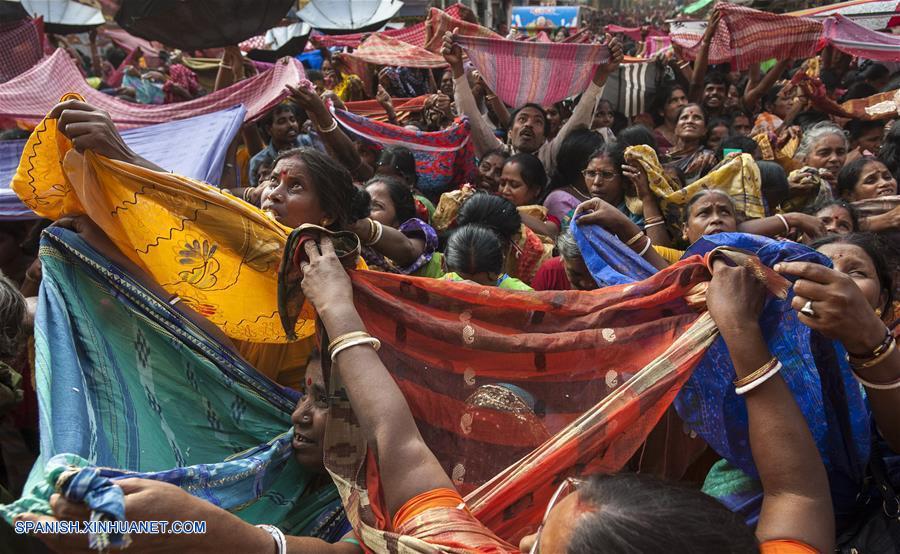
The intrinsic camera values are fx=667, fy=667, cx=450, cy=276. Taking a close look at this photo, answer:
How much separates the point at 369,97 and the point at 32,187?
261 inches

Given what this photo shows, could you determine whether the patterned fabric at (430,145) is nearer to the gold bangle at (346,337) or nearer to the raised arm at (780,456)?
the gold bangle at (346,337)

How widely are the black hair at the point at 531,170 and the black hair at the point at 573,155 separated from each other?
0.17 metres

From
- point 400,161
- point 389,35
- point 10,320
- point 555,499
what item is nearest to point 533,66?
point 400,161

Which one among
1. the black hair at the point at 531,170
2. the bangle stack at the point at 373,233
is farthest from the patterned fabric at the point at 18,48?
the bangle stack at the point at 373,233

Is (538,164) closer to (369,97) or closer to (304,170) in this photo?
(304,170)

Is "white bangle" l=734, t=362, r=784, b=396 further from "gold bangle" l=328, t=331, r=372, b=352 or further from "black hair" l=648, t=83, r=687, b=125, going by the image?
"black hair" l=648, t=83, r=687, b=125

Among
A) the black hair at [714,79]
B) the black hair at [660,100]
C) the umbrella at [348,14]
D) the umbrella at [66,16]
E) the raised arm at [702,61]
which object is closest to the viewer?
the black hair at [660,100]

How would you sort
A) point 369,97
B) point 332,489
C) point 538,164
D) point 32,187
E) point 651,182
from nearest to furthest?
1. point 332,489
2. point 32,187
3. point 651,182
4. point 538,164
5. point 369,97

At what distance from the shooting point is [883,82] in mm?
8797

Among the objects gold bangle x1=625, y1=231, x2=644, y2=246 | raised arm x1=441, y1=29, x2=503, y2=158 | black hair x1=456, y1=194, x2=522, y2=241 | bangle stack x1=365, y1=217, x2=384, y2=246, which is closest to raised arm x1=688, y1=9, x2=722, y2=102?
raised arm x1=441, y1=29, x2=503, y2=158

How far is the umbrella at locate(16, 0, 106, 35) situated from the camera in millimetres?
12180

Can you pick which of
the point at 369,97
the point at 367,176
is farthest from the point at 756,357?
the point at 369,97

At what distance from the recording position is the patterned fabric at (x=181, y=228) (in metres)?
2.31

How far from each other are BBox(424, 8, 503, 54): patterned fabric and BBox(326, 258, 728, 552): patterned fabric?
173 inches
